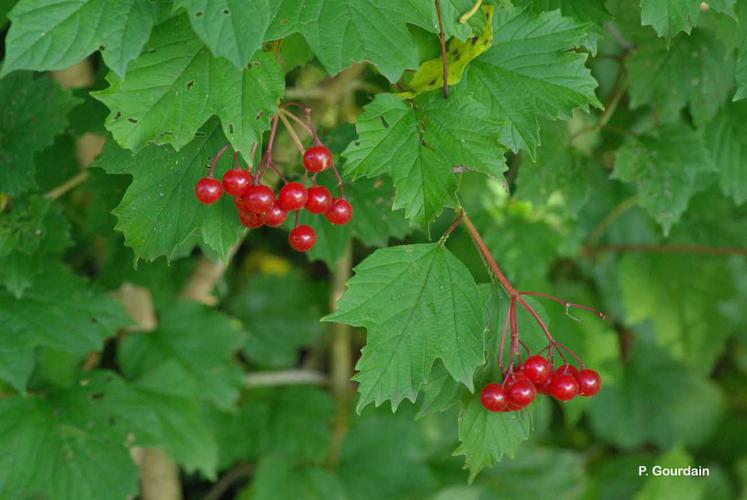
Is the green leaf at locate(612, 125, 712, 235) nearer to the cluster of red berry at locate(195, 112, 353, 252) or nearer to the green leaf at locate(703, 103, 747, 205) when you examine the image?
the green leaf at locate(703, 103, 747, 205)

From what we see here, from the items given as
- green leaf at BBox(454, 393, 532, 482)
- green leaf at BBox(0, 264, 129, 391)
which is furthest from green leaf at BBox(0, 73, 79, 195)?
green leaf at BBox(454, 393, 532, 482)

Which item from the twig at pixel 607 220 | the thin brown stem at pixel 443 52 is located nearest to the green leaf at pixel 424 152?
the thin brown stem at pixel 443 52

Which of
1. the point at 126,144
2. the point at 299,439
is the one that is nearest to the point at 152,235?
the point at 126,144

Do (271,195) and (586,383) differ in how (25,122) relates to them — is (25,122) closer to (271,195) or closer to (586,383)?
(271,195)

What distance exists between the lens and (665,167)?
1.57 meters

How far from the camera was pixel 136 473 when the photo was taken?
1577 millimetres

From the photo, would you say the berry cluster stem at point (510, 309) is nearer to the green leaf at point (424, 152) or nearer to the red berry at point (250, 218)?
the green leaf at point (424, 152)

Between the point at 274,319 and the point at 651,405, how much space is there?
1380mm

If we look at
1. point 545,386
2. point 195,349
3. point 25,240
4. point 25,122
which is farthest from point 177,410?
point 545,386

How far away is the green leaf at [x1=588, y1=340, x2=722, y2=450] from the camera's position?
281 centimetres

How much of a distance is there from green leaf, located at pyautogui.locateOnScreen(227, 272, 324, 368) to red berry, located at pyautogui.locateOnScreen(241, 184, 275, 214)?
127 centimetres

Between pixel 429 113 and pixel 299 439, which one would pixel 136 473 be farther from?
pixel 429 113

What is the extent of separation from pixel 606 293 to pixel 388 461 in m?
0.83

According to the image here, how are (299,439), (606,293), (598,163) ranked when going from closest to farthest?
1. (598,163)
2. (299,439)
3. (606,293)
